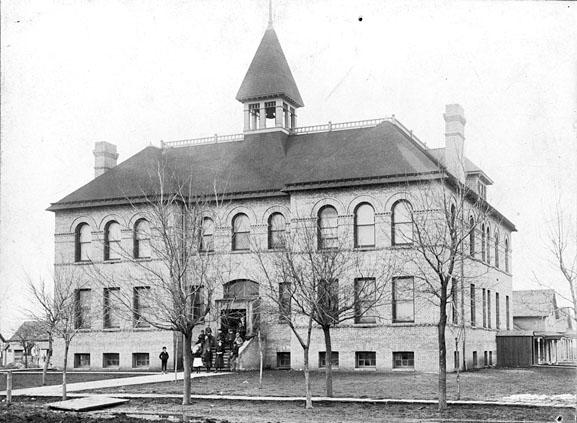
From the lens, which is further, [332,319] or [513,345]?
[513,345]

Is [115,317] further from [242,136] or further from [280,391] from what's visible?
[280,391]

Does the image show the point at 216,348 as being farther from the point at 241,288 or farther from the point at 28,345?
the point at 28,345

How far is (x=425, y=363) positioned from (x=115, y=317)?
17.0 meters

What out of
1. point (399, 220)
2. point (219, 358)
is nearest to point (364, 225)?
point (399, 220)

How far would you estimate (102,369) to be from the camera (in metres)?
41.8

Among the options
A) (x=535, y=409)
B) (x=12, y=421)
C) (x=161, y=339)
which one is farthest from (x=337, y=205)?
(x=12, y=421)

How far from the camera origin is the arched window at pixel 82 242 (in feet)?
143

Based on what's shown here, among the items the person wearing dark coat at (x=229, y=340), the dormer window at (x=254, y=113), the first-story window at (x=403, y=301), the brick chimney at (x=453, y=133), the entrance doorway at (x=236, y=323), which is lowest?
the person wearing dark coat at (x=229, y=340)

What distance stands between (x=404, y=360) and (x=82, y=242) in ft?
62.1

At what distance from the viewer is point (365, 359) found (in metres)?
37.0

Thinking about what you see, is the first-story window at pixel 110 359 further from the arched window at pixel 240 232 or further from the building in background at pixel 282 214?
the arched window at pixel 240 232

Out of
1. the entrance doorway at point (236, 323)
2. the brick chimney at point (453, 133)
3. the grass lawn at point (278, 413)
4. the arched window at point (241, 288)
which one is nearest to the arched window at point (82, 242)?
the arched window at point (241, 288)

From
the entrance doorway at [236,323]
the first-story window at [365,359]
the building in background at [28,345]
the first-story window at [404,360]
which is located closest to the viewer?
the first-story window at [404,360]

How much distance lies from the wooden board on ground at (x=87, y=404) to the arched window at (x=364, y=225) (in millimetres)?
17559
